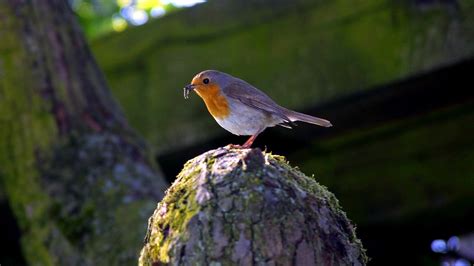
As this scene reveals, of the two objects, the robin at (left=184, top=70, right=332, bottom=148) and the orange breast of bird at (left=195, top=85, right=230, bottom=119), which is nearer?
the robin at (left=184, top=70, right=332, bottom=148)

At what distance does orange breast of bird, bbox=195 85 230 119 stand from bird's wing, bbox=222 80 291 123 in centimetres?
4

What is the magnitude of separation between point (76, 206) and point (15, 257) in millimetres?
1384

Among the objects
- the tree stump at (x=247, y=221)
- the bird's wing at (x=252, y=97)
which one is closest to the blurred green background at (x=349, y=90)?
the bird's wing at (x=252, y=97)

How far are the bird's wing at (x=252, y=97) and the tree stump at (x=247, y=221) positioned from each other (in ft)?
4.98

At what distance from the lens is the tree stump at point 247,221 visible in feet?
6.03

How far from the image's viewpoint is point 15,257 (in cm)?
490

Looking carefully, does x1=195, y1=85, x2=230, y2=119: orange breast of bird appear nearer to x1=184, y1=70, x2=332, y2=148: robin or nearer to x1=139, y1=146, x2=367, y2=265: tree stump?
x1=184, y1=70, x2=332, y2=148: robin

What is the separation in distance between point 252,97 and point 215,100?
19 centimetres

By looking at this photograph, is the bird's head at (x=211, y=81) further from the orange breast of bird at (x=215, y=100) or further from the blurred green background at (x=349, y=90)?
the blurred green background at (x=349, y=90)

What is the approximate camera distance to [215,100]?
3799 millimetres

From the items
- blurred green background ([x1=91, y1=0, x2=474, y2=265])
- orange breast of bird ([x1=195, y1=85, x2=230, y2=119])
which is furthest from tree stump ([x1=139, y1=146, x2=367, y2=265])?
blurred green background ([x1=91, y1=0, x2=474, y2=265])

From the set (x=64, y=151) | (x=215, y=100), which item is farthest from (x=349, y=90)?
(x=64, y=151)

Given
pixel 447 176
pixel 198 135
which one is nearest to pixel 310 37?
pixel 198 135

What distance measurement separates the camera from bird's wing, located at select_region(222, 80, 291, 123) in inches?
141
